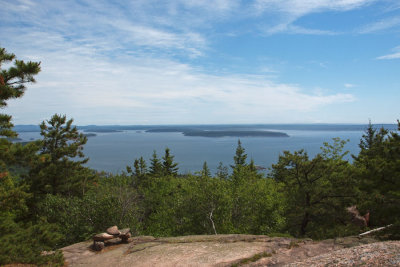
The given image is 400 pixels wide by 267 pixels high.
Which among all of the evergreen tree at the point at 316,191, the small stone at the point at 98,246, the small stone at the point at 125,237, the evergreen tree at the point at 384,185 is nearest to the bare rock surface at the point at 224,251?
the small stone at the point at 98,246

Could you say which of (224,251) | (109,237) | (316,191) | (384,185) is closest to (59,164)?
(109,237)

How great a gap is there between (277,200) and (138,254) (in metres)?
14.7

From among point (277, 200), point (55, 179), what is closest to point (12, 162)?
point (55, 179)

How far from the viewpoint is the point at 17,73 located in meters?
14.5

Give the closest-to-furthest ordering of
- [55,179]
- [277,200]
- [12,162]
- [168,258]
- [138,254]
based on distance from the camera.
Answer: [168,258] < [138,254] < [12,162] < [277,200] < [55,179]

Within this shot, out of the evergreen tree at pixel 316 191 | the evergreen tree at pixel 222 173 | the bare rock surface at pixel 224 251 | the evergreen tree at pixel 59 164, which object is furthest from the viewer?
the evergreen tree at pixel 222 173

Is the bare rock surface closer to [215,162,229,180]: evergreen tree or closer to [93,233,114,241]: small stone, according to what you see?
[93,233,114,241]: small stone

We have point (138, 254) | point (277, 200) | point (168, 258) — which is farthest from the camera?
point (277, 200)

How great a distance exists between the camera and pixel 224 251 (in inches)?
545

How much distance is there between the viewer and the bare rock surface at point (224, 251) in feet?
39.7

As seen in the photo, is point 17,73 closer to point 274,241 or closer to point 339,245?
point 274,241

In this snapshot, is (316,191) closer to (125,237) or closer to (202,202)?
(202,202)

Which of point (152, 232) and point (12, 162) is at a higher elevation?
point (12, 162)

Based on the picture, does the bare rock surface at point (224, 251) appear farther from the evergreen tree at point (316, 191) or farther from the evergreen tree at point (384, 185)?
the evergreen tree at point (316, 191)
